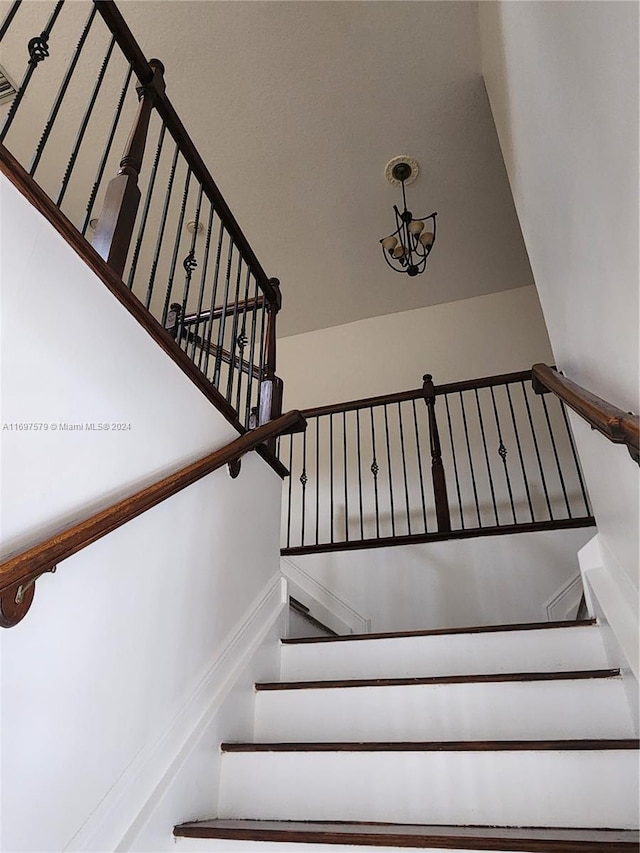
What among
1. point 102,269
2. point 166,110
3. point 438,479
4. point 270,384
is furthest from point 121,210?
point 438,479

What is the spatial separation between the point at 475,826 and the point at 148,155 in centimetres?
429

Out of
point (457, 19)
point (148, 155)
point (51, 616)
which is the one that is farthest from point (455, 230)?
point (51, 616)

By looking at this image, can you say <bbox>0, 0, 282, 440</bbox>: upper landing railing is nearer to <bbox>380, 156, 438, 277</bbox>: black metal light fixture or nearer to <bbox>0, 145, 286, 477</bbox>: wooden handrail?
<bbox>0, 145, 286, 477</bbox>: wooden handrail

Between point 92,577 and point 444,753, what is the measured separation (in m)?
1.00

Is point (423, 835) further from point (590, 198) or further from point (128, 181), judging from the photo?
point (128, 181)

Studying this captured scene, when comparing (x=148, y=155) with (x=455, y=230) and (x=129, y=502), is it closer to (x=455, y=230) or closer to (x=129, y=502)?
(x=455, y=230)

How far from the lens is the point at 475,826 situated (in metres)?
1.30

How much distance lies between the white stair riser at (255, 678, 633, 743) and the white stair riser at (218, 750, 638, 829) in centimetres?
21

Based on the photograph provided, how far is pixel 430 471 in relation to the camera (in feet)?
14.7

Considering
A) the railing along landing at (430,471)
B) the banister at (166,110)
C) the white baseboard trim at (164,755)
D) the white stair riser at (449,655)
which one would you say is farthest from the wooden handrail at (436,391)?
the white baseboard trim at (164,755)

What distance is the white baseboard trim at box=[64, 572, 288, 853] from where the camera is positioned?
114 cm

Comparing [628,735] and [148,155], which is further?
[148,155]

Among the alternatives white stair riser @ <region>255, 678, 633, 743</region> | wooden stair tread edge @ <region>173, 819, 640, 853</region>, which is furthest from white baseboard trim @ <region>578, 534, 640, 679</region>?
wooden stair tread edge @ <region>173, 819, 640, 853</region>

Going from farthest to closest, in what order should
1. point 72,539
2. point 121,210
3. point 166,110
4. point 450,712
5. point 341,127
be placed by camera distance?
point 341,127 → point 166,110 → point 450,712 → point 121,210 → point 72,539
